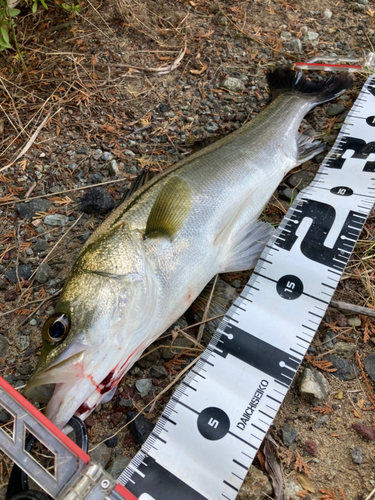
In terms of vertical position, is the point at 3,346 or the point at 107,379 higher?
the point at 107,379

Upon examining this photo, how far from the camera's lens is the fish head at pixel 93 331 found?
1.97 metres

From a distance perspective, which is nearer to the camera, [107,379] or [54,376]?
[54,376]

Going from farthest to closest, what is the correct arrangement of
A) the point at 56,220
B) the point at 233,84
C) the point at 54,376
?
the point at 233,84
the point at 56,220
the point at 54,376

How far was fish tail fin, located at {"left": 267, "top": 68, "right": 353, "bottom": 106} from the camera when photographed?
3.95m

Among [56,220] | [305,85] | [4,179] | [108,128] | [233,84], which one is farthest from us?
[233,84]

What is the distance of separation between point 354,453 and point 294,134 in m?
2.73

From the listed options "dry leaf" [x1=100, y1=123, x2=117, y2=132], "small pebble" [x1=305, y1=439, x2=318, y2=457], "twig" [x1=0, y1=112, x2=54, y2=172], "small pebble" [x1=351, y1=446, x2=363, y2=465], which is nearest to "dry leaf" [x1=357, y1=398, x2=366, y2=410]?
"small pebble" [x1=351, y1=446, x2=363, y2=465]

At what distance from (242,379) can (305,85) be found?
3.16m

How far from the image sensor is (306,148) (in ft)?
12.0

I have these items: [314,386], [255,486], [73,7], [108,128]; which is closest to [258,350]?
[314,386]

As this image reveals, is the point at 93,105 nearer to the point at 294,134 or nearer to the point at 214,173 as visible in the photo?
the point at 214,173

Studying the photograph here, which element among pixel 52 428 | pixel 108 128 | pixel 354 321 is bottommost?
pixel 52 428

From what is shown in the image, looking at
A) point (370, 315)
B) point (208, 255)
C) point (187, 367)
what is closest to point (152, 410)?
point (187, 367)

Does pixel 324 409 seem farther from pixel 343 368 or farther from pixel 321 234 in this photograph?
pixel 321 234
